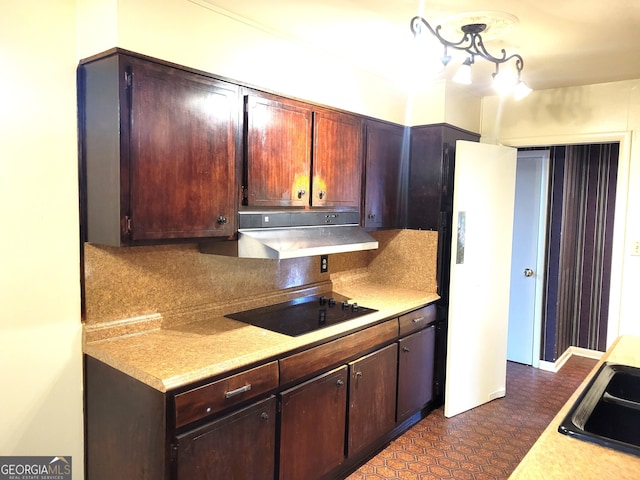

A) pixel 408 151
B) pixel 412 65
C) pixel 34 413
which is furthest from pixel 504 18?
pixel 34 413

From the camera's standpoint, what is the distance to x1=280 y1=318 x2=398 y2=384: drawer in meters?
2.29

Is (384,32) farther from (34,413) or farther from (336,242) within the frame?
(34,413)

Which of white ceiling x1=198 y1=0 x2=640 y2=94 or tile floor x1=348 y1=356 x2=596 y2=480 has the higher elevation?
white ceiling x1=198 y1=0 x2=640 y2=94

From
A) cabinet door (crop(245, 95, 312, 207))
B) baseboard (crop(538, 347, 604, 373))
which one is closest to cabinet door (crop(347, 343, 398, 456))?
cabinet door (crop(245, 95, 312, 207))

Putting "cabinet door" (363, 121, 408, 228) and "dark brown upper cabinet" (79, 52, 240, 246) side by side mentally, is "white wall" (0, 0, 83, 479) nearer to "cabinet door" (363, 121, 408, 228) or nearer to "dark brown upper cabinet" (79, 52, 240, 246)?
"dark brown upper cabinet" (79, 52, 240, 246)

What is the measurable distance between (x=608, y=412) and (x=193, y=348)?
165 cm

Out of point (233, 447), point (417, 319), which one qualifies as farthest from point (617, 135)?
point (233, 447)

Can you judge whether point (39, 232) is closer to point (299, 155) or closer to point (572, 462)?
point (299, 155)

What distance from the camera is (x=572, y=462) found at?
4.16 ft

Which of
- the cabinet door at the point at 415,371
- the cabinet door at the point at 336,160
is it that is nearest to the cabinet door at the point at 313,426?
the cabinet door at the point at 415,371

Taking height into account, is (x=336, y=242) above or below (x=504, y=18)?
below

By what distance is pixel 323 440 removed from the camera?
8.19 ft

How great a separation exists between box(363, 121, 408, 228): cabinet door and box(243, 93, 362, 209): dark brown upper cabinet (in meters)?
0.14

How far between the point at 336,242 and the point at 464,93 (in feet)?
6.22
